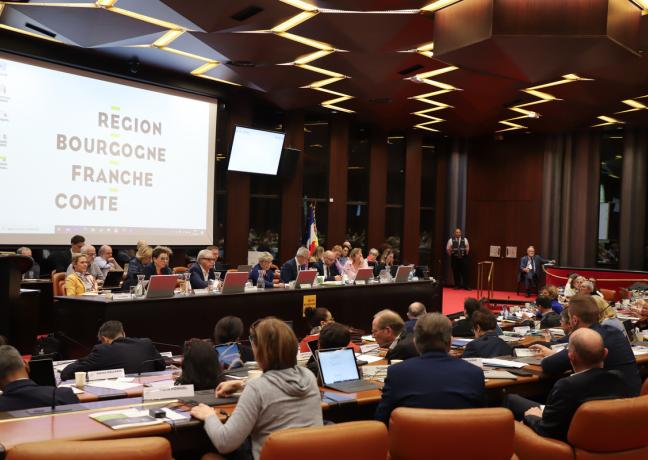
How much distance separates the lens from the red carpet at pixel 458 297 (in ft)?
45.3

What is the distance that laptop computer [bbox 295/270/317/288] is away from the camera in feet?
30.0

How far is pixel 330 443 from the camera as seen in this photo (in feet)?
8.18

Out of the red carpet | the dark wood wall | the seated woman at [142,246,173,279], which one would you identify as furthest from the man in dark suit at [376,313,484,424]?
the dark wood wall

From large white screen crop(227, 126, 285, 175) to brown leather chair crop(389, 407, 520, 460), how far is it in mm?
10257

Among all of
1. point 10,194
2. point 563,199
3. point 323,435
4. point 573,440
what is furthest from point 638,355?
point 563,199

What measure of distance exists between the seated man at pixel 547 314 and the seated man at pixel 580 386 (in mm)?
3266

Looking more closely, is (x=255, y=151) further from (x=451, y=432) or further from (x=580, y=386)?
(x=451, y=432)

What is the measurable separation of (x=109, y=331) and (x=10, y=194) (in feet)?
18.4

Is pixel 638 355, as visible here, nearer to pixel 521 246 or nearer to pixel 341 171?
pixel 341 171

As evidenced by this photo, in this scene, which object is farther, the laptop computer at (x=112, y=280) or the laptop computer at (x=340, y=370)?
the laptop computer at (x=112, y=280)

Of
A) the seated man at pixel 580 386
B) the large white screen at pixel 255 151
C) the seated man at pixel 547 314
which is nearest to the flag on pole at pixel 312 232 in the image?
the large white screen at pixel 255 151

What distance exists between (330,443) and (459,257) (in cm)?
1517

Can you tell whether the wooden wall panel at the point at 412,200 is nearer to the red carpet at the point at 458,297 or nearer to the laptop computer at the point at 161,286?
the red carpet at the point at 458,297

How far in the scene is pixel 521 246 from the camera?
17.5 meters
